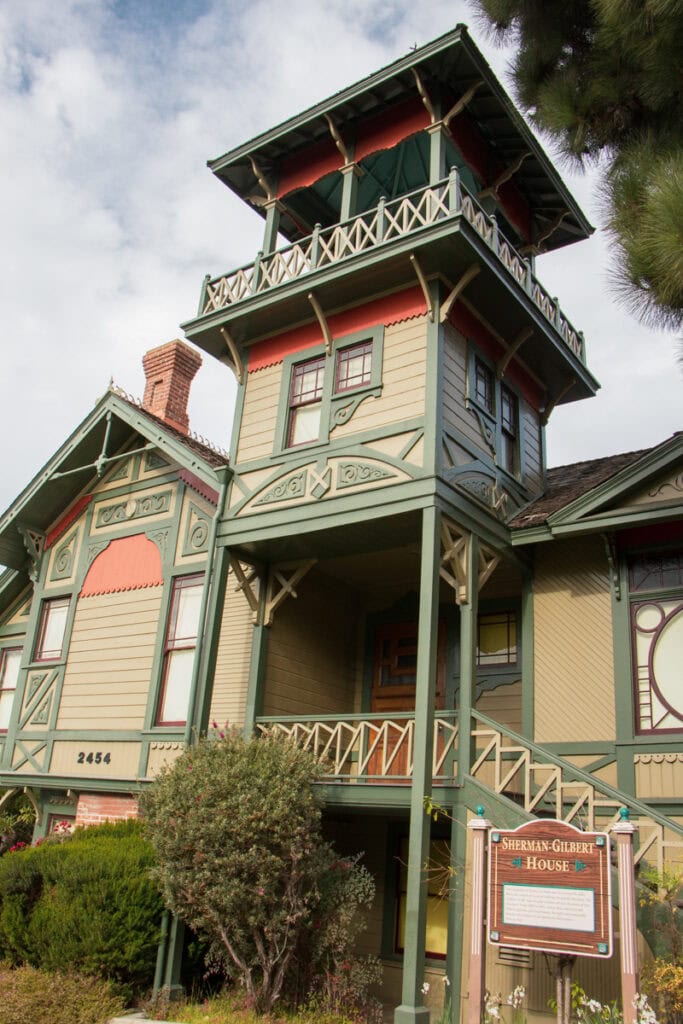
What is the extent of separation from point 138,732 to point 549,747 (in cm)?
672

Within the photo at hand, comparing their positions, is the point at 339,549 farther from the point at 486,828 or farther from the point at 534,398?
the point at 486,828

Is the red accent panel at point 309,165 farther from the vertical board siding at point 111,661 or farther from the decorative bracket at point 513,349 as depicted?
the vertical board siding at point 111,661

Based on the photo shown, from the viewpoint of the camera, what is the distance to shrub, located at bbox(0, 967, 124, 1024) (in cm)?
976

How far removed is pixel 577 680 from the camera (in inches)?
473

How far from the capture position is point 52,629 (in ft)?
57.7

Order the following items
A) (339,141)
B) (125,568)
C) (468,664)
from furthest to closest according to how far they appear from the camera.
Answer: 1. (125,568)
2. (339,141)
3. (468,664)

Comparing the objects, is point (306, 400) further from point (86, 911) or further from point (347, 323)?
point (86, 911)

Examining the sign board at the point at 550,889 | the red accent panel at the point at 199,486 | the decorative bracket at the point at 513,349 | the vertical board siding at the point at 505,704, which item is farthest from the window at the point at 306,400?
the sign board at the point at 550,889

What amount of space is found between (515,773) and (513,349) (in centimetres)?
621

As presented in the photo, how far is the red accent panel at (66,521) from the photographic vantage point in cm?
1795

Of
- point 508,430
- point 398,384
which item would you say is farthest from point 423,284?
point 508,430

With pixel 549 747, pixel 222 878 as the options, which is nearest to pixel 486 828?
pixel 222 878

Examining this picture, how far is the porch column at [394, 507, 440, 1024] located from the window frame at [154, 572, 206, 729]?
4913 millimetres

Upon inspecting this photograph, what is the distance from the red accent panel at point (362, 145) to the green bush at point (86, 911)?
10272 millimetres
